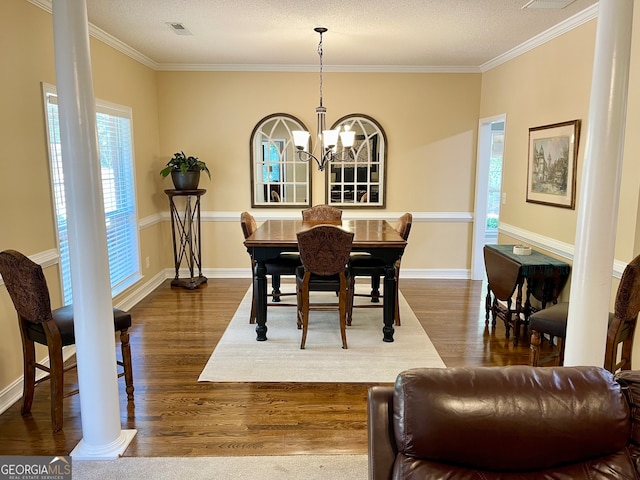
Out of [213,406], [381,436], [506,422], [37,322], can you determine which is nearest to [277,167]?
[213,406]

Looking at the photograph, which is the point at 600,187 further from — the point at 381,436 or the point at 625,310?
the point at 381,436

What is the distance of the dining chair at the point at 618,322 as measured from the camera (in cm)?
260

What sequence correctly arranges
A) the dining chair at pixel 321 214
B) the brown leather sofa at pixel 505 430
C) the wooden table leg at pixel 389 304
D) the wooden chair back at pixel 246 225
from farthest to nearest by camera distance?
1. the dining chair at pixel 321 214
2. the wooden chair back at pixel 246 225
3. the wooden table leg at pixel 389 304
4. the brown leather sofa at pixel 505 430

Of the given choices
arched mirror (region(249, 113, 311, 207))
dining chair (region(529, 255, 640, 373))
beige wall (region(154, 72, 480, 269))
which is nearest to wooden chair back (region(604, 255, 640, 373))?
dining chair (region(529, 255, 640, 373))

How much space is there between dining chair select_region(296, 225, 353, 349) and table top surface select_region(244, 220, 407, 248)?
9.6 inches

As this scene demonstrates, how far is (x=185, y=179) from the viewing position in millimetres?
5453

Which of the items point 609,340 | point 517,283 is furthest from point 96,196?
point 517,283

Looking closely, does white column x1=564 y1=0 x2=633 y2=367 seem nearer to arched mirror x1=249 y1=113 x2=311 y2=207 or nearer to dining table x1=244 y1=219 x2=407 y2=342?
dining table x1=244 y1=219 x2=407 y2=342

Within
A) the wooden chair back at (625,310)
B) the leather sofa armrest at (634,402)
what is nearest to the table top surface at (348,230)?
the wooden chair back at (625,310)

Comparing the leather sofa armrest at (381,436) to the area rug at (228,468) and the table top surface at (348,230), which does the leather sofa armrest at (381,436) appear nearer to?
the area rug at (228,468)

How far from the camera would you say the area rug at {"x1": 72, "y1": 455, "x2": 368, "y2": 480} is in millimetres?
2262

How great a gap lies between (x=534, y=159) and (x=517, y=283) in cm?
134

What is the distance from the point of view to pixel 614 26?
2039 millimetres

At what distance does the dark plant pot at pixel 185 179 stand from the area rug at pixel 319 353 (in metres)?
1.79
